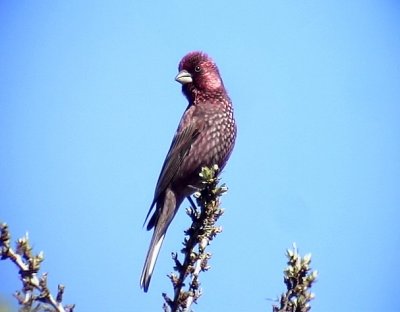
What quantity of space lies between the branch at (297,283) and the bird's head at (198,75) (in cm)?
377

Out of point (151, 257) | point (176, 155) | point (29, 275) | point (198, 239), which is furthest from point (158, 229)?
point (29, 275)

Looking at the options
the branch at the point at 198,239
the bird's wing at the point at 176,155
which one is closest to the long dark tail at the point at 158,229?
the bird's wing at the point at 176,155

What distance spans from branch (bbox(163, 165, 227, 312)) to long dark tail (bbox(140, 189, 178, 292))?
1.21m

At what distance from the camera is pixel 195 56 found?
6777mm

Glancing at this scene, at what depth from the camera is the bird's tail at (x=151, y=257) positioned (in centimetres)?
492

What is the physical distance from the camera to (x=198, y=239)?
149 inches

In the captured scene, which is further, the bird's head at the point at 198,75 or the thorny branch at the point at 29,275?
the bird's head at the point at 198,75

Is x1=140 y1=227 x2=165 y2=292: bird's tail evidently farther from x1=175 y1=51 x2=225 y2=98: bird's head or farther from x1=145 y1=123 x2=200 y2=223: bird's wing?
x1=175 y1=51 x2=225 y2=98: bird's head

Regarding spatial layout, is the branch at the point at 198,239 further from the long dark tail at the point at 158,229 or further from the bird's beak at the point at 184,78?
the bird's beak at the point at 184,78

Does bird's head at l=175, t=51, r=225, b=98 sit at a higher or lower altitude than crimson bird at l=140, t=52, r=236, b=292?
higher

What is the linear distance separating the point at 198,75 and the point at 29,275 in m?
4.19

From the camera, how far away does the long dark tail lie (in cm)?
496

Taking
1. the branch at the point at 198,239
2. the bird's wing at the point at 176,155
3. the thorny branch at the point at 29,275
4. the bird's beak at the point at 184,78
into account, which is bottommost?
the thorny branch at the point at 29,275

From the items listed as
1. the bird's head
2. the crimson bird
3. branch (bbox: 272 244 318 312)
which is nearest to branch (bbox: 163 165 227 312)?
branch (bbox: 272 244 318 312)
